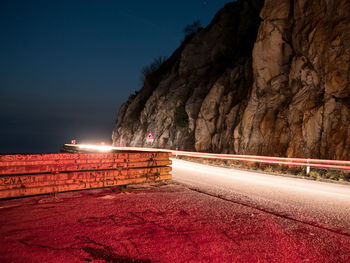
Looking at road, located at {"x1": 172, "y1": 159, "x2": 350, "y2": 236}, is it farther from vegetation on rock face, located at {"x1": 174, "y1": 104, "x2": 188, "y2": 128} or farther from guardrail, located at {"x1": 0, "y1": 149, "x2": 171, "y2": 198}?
vegetation on rock face, located at {"x1": 174, "y1": 104, "x2": 188, "y2": 128}

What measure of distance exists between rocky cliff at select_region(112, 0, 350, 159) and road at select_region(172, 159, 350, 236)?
6.29m

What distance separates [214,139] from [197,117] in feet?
16.9

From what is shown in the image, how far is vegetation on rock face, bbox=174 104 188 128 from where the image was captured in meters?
33.6

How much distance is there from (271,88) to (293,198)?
1487cm

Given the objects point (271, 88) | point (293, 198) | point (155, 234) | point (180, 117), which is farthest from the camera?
point (180, 117)

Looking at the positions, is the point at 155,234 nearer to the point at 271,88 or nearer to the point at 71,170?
the point at 71,170

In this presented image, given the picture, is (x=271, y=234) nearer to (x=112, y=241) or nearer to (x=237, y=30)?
(x=112, y=241)

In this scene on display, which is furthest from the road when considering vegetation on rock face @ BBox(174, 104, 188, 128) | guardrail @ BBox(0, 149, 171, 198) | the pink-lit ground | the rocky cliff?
vegetation on rock face @ BBox(174, 104, 188, 128)

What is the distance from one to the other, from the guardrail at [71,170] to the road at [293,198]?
5.80 ft

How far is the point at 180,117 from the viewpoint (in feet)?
112

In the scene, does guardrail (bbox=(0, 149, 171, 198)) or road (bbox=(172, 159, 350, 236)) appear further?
guardrail (bbox=(0, 149, 171, 198))

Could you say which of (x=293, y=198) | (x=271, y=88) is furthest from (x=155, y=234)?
(x=271, y=88)

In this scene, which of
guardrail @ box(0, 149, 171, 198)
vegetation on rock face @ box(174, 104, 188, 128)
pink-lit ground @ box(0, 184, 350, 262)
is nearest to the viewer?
pink-lit ground @ box(0, 184, 350, 262)

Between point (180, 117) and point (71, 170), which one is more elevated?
point (180, 117)
